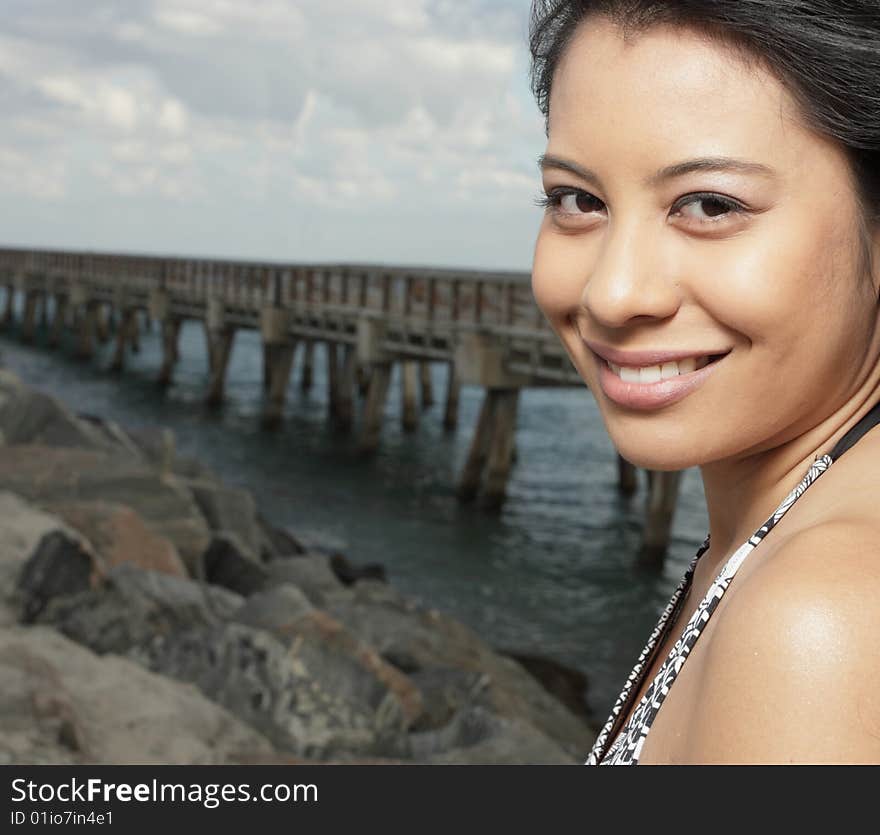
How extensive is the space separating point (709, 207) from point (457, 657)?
730 centimetres

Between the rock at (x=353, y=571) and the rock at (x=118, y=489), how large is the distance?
254cm

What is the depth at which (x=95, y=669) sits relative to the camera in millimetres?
5703

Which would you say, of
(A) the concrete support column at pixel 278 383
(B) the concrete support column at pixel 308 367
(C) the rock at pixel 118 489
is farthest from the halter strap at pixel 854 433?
(B) the concrete support column at pixel 308 367

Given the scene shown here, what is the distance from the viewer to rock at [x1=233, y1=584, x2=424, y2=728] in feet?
20.0

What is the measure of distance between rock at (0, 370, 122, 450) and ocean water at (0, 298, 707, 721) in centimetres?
331

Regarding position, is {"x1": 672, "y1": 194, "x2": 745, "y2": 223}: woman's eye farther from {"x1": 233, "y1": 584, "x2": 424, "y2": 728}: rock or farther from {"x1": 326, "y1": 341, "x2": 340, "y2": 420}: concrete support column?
{"x1": 326, "y1": 341, "x2": 340, "y2": 420}: concrete support column

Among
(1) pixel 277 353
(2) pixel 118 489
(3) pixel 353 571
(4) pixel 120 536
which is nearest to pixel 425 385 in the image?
(1) pixel 277 353

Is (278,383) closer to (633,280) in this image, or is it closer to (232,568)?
(232,568)

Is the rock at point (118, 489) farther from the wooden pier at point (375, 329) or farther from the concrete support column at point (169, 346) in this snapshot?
the concrete support column at point (169, 346)

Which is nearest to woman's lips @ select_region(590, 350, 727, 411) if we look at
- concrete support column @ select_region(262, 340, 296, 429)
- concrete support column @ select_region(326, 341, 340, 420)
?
concrete support column @ select_region(326, 341, 340, 420)

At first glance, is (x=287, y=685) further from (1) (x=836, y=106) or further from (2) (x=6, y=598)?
(1) (x=836, y=106)

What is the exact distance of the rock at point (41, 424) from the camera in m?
13.1

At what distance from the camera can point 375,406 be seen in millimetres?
20750

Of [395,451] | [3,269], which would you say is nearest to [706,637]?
[395,451]
